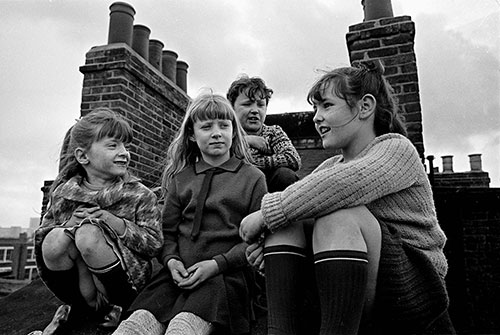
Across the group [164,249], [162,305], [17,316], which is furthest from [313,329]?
[17,316]

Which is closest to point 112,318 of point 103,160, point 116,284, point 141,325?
point 116,284

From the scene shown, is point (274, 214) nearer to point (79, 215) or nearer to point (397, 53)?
point (79, 215)

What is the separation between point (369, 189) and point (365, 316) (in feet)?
1.24

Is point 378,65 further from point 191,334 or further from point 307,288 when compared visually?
point 191,334

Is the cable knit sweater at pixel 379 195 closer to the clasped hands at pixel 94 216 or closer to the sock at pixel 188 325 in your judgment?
the sock at pixel 188 325

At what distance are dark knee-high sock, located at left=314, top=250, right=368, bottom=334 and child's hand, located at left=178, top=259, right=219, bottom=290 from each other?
57cm

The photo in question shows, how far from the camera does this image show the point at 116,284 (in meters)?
1.68

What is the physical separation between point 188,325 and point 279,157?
1.16 metres

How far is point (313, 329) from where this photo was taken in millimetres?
1284

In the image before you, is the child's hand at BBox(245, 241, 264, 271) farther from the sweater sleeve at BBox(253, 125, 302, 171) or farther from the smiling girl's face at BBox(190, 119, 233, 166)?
the sweater sleeve at BBox(253, 125, 302, 171)

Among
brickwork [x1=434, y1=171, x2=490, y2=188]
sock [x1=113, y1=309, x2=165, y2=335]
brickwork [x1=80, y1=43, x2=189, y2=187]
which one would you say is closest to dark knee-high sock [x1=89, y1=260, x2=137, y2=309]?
sock [x1=113, y1=309, x2=165, y2=335]

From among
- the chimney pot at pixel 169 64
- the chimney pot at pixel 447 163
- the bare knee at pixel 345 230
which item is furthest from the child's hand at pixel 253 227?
the chimney pot at pixel 447 163

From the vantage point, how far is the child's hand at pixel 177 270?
1.58 m

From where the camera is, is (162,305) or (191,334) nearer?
(191,334)
